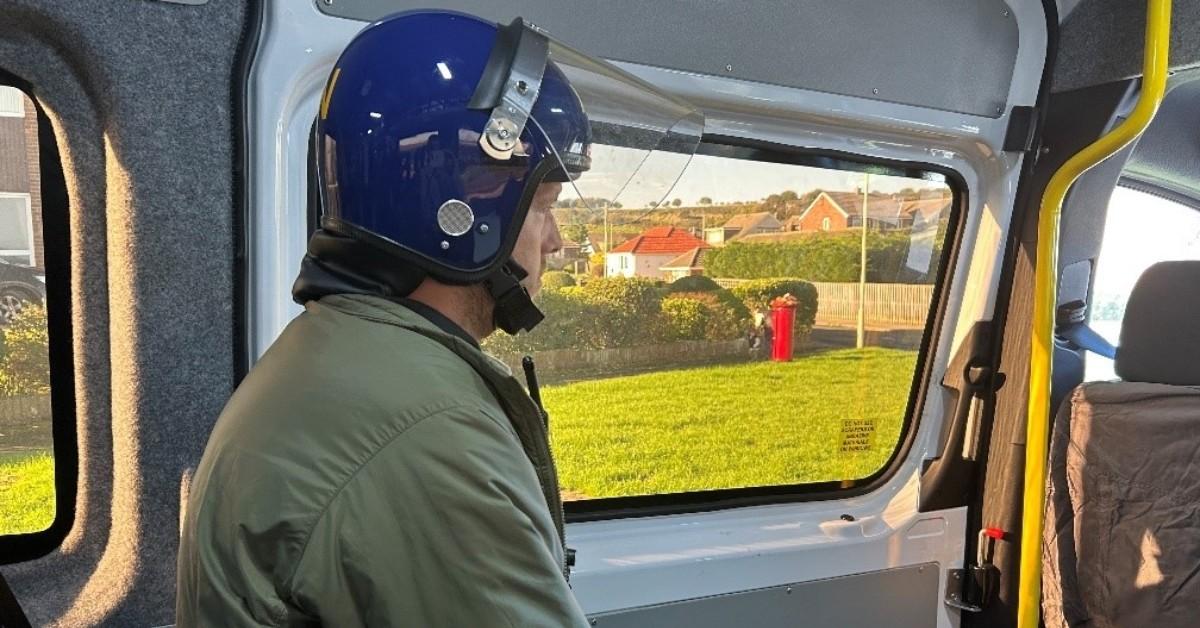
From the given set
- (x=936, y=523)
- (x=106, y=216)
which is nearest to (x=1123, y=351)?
(x=936, y=523)

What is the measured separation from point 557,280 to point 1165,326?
1705 millimetres

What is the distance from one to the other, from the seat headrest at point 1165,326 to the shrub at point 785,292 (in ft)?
2.91

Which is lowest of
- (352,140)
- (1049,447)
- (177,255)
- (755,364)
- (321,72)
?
(1049,447)

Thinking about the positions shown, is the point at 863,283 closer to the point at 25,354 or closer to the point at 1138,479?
the point at 1138,479

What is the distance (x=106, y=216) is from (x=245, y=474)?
104 centimetres

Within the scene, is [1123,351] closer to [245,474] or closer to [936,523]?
[936,523]

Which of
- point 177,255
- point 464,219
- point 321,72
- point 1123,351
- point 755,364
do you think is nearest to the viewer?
point 464,219

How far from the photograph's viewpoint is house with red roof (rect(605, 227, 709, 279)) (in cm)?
235

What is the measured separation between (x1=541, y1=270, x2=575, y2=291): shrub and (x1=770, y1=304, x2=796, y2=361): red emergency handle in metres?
0.69

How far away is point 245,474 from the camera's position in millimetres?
878

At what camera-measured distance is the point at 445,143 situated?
44.4 inches

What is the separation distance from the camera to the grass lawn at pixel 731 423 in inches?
97.0

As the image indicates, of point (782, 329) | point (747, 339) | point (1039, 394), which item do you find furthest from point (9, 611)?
point (1039, 394)

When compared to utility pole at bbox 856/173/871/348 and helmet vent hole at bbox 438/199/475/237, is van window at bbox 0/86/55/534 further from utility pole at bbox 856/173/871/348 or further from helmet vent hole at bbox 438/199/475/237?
utility pole at bbox 856/173/871/348
